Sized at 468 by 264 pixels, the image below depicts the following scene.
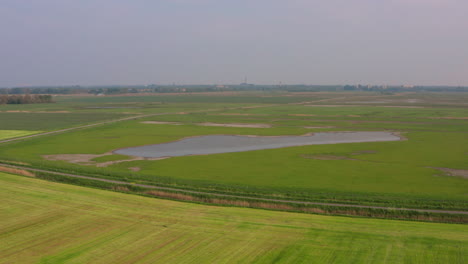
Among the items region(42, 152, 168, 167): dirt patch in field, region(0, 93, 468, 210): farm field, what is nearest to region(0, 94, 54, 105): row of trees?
region(0, 93, 468, 210): farm field

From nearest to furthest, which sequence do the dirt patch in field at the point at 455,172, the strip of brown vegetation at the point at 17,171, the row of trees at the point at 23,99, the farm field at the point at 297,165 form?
the farm field at the point at 297,165 < the dirt patch in field at the point at 455,172 < the strip of brown vegetation at the point at 17,171 < the row of trees at the point at 23,99

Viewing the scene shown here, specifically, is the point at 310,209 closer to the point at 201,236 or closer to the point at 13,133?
the point at 201,236

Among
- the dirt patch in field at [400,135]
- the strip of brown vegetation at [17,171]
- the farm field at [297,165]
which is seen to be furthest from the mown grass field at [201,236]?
the dirt patch in field at [400,135]

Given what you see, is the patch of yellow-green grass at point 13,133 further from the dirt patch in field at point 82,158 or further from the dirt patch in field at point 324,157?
the dirt patch in field at point 324,157

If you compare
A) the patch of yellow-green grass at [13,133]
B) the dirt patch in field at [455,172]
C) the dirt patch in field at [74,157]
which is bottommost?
the dirt patch in field at [455,172]

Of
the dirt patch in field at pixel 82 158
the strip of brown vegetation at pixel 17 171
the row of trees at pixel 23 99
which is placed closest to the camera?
the strip of brown vegetation at pixel 17 171

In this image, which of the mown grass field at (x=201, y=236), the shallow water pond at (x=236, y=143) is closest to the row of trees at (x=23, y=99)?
the shallow water pond at (x=236, y=143)

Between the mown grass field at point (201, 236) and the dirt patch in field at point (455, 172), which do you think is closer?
the mown grass field at point (201, 236)

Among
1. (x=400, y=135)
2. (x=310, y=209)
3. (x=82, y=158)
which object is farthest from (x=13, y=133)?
(x=400, y=135)

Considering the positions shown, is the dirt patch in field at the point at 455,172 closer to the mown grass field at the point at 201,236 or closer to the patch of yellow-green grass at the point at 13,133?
the mown grass field at the point at 201,236

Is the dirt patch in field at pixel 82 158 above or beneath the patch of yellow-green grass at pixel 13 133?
beneath
